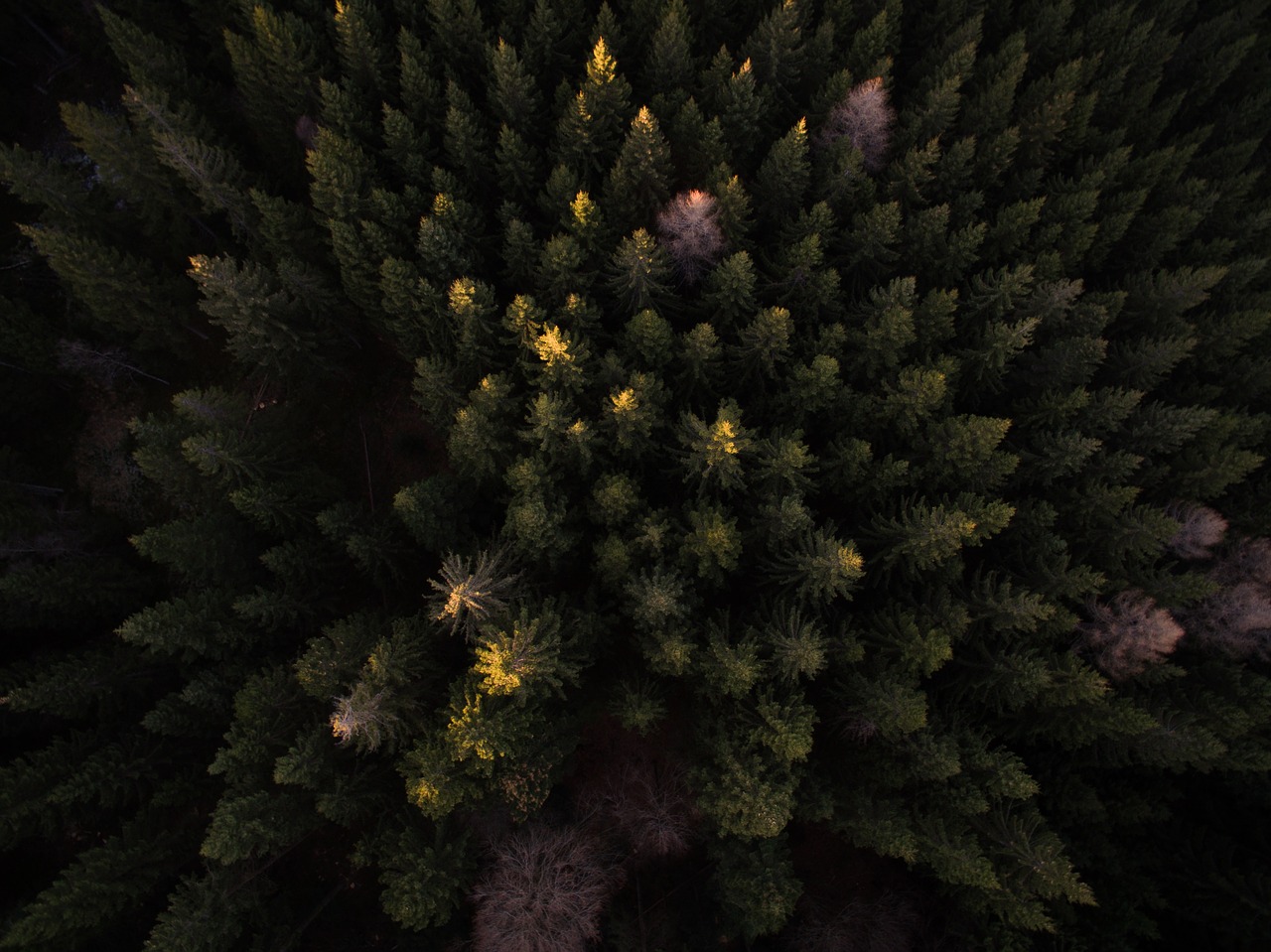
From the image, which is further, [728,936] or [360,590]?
[360,590]

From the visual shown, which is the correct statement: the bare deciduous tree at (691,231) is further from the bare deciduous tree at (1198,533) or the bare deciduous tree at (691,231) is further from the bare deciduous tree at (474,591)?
the bare deciduous tree at (1198,533)

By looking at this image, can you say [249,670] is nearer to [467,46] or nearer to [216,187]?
[216,187]

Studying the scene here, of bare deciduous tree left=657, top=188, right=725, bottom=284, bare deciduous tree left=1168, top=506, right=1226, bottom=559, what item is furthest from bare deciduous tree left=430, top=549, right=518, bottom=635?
bare deciduous tree left=1168, top=506, right=1226, bottom=559

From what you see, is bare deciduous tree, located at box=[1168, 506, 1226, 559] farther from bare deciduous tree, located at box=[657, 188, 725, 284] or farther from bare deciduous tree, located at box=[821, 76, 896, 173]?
bare deciduous tree, located at box=[657, 188, 725, 284]

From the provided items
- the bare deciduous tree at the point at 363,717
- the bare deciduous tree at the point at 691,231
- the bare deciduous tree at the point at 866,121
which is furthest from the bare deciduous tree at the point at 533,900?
the bare deciduous tree at the point at 866,121

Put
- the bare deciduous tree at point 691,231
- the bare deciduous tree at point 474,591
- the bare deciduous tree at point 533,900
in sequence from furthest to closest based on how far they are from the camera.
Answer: the bare deciduous tree at point 691,231
the bare deciduous tree at point 533,900
the bare deciduous tree at point 474,591

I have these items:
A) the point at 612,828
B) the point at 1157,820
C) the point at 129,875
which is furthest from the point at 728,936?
the point at 129,875
